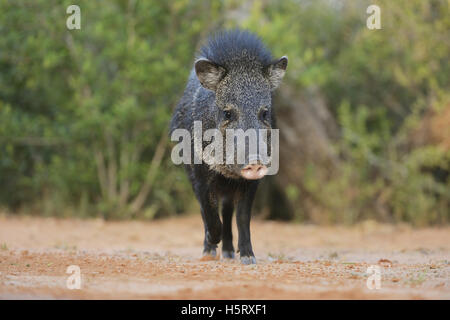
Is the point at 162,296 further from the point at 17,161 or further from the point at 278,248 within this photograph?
the point at 17,161

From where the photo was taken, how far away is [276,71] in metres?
5.50

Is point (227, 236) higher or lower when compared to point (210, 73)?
lower

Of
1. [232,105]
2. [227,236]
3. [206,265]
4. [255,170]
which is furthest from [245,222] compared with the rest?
[232,105]

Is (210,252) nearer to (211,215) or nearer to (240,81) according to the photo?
(211,215)

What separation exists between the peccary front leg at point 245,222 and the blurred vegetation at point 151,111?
4528mm

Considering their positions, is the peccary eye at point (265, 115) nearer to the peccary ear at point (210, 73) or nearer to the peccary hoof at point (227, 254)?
the peccary ear at point (210, 73)

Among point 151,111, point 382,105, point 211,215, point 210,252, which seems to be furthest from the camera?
point 382,105

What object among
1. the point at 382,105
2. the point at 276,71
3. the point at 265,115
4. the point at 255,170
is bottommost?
the point at 255,170

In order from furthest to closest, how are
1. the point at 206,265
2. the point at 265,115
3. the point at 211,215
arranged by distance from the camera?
the point at 211,215 < the point at 265,115 < the point at 206,265

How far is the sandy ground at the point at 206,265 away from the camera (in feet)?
11.6

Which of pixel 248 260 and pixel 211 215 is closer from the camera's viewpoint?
pixel 248 260

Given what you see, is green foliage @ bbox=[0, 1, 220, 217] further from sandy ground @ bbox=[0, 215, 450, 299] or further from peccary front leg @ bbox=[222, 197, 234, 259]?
peccary front leg @ bbox=[222, 197, 234, 259]

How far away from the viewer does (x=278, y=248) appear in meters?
7.48

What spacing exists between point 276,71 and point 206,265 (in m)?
1.88
